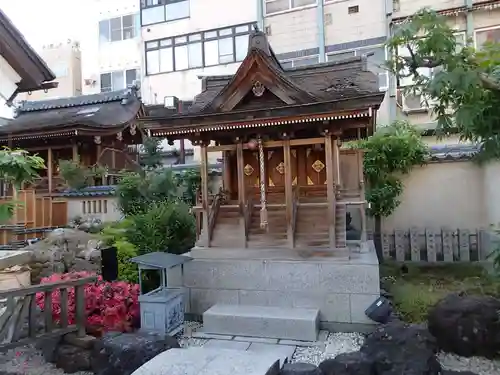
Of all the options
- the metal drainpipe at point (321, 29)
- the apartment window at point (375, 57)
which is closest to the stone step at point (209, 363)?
the apartment window at point (375, 57)

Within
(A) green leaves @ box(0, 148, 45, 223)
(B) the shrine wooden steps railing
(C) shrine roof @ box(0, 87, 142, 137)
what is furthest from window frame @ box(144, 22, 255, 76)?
(A) green leaves @ box(0, 148, 45, 223)

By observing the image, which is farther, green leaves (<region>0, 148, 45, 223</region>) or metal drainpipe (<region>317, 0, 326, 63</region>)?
metal drainpipe (<region>317, 0, 326, 63</region>)

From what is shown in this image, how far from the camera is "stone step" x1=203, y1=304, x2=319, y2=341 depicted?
7586 millimetres

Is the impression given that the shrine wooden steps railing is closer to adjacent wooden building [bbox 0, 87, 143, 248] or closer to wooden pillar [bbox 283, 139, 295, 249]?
wooden pillar [bbox 283, 139, 295, 249]

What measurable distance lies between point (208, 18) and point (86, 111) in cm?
850

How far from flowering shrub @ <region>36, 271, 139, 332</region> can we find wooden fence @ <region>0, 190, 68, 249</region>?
456 cm

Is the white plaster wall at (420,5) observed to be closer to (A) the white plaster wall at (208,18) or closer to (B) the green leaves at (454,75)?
(A) the white plaster wall at (208,18)

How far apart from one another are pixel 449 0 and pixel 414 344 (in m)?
16.8

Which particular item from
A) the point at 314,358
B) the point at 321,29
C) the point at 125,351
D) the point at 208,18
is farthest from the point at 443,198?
the point at 208,18

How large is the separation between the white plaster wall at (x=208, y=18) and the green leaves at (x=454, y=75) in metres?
17.3

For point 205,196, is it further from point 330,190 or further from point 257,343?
point 257,343

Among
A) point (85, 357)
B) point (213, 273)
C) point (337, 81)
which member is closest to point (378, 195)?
point (337, 81)

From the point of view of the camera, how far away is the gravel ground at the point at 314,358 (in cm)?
638

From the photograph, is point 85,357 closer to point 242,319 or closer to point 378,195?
point 242,319
